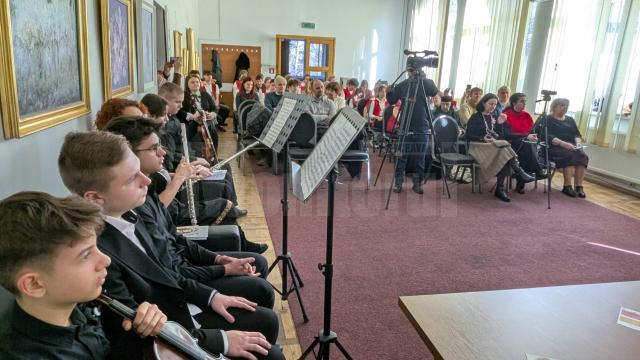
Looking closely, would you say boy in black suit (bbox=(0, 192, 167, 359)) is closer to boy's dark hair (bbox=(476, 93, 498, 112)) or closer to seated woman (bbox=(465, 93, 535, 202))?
seated woman (bbox=(465, 93, 535, 202))

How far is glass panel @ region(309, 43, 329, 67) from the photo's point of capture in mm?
11188

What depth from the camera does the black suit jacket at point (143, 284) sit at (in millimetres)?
1201

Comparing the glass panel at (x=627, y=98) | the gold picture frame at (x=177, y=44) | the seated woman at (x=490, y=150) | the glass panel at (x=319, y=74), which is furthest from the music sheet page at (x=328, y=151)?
the glass panel at (x=319, y=74)

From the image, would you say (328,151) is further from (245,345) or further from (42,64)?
(42,64)

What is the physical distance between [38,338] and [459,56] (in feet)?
29.2

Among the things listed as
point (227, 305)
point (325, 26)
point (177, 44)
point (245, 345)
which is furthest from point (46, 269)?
point (325, 26)

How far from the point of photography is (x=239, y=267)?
5.87 ft

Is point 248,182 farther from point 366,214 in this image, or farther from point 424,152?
point 424,152

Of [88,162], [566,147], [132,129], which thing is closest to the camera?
[88,162]

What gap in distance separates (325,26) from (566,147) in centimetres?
761

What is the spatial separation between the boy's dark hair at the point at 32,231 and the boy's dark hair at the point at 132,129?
Answer: 82 cm

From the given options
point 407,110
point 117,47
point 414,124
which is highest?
point 117,47

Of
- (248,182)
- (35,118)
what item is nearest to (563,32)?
(248,182)

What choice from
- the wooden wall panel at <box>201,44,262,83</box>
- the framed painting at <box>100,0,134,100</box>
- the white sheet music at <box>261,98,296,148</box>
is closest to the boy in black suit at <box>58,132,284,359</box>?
the white sheet music at <box>261,98,296,148</box>
